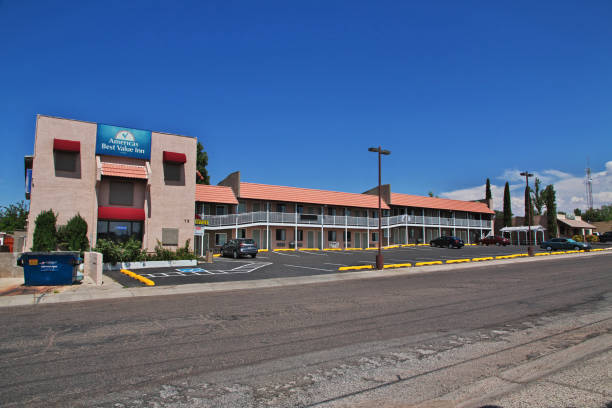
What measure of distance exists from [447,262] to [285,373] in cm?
2283

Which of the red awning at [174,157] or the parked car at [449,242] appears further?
the parked car at [449,242]

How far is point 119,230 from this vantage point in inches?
1025

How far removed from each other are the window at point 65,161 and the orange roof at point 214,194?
43.3 ft

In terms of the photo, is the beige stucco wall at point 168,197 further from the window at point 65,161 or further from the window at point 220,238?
the window at point 220,238

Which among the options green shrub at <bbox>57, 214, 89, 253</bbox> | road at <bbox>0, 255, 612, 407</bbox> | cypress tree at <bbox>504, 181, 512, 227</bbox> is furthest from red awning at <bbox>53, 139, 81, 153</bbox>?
cypress tree at <bbox>504, 181, 512, 227</bbox>

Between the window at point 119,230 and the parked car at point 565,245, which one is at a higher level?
the window at point 119,230

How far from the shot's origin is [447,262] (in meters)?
26.2

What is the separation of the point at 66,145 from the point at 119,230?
619 centimetres

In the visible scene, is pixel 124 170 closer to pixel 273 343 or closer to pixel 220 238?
pixel 220 238

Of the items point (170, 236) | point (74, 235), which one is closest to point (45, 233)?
point (74, 235)

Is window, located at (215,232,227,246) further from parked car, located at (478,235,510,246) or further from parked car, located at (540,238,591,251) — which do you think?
parked car, located at (540,238,591,251)

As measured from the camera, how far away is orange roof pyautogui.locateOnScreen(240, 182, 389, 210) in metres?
40.3

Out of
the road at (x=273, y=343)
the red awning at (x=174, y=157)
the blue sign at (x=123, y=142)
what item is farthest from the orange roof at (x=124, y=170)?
the road at (x=273, y=343)

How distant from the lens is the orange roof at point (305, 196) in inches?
1588
